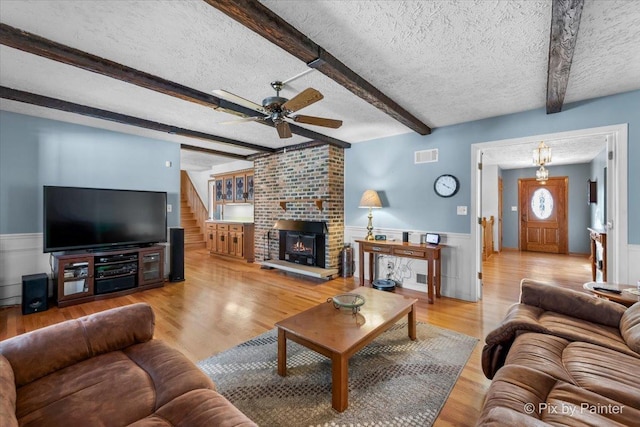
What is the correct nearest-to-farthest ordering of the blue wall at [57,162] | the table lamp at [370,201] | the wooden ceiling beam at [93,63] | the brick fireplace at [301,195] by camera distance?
the wooden ceiling beam at [93,63]
the blue wall at [57,162]
the table lamp at [370,201]
the brick fireplace at [301,195]

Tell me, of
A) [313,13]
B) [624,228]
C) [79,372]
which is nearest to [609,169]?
[624,228]

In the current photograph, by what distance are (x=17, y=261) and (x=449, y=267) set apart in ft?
18.9

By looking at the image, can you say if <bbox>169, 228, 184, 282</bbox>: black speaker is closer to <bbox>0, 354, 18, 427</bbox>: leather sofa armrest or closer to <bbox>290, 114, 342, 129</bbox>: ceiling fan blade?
<bbox>290, 114, 342, 129</bbox>: ceiling fan blade

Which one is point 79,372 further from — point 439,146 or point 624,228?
point 624,228

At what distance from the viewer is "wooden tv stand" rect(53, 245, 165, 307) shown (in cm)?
351

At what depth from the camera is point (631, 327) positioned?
162cm

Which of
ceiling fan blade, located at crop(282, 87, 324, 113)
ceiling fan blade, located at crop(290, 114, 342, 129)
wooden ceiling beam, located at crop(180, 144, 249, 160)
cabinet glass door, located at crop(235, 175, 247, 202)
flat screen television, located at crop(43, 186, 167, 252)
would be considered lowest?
flat screen television, located at crop(43, 186, 167, 252)

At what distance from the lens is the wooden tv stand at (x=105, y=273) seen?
3.51 meters

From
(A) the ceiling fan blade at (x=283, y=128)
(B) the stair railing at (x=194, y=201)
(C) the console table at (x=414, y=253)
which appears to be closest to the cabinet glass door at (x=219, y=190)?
(B) the stair railing at (x=194, y=201)

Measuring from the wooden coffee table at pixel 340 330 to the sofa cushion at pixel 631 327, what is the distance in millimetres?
1316

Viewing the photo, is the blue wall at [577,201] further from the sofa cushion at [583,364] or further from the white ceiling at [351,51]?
the sofa cushion at [583,364]

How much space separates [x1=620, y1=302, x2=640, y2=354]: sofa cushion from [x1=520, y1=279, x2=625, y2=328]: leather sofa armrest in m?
0.07

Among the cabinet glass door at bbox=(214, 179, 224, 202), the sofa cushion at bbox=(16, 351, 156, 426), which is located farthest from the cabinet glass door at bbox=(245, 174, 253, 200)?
the sofa cushion at bbox=(16, 351, 156, 426)

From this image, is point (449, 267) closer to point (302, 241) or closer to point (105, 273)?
point (302, 241)
